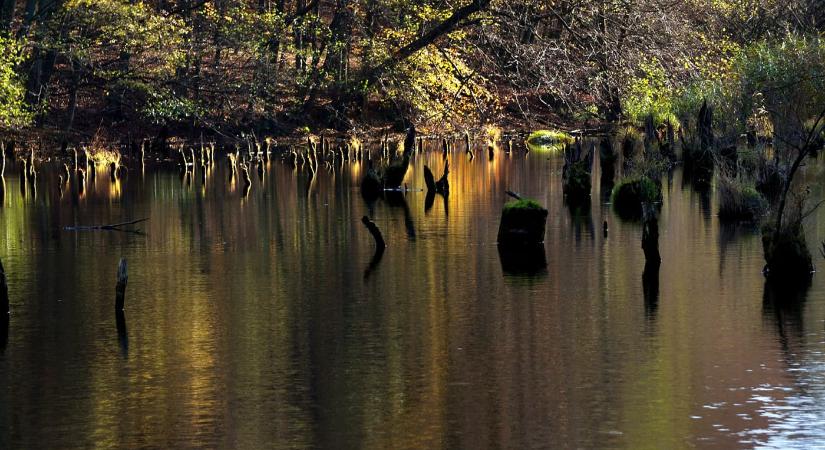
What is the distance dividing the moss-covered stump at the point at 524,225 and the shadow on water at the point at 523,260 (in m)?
0.29

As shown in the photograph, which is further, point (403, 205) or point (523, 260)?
point (403, 205)

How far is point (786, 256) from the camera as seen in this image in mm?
28438

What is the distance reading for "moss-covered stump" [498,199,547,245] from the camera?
112 feet

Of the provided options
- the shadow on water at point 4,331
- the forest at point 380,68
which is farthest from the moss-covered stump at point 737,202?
the shadow on water at point 4,331

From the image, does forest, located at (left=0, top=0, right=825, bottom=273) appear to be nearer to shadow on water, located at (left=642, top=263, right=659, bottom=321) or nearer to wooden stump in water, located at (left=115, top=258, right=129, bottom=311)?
shadow on water, located at (left=642, top=263, right=659, bottom=321)

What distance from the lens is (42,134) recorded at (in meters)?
67.2

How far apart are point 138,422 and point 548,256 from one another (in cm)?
1634

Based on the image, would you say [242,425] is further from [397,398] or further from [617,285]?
[617,285]

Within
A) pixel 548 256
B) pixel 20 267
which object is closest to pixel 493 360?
pixel 548 256

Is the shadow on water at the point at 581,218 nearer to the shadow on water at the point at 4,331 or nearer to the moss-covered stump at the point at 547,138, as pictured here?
the shadow on water at the point at 4,331

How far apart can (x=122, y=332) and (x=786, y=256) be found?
44.0 ft

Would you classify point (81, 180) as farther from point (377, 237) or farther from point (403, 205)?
point (377, 237)

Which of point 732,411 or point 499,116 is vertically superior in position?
point 499,116

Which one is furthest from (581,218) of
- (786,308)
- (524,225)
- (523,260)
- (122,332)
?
(122,332)
